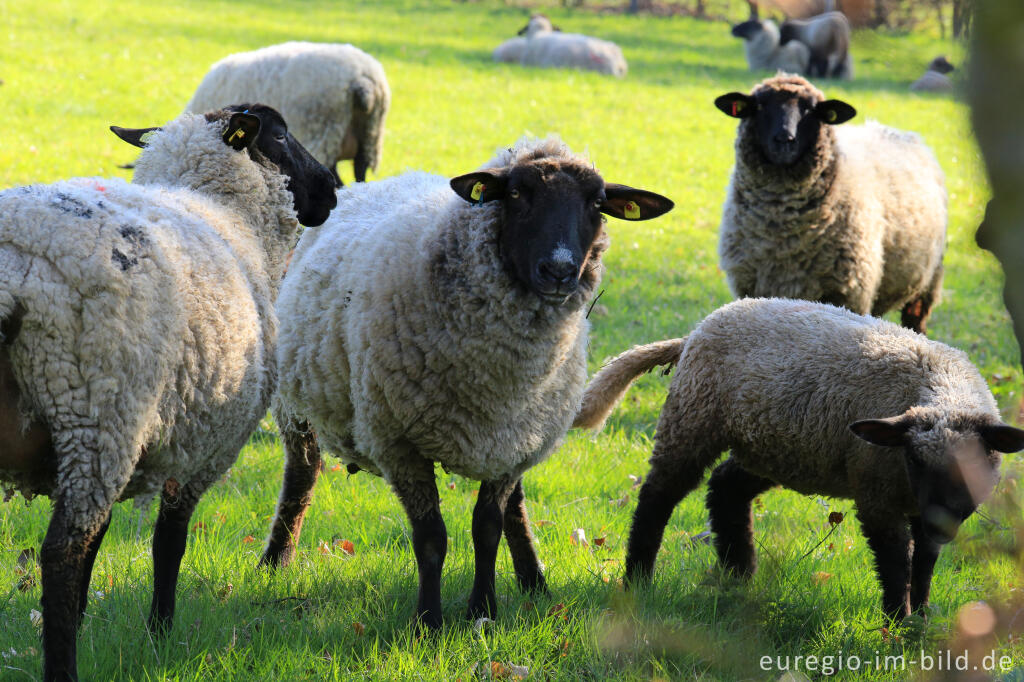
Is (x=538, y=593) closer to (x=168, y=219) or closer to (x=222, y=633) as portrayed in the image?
(x=222, y=633)

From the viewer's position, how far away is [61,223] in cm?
293

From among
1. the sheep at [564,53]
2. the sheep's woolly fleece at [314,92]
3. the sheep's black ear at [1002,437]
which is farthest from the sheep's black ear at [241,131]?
the sheep at [564,53]

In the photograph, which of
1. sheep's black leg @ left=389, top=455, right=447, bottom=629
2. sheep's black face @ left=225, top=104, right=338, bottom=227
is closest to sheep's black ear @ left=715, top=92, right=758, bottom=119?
sheep's black face @ left=225, top=104, right=338, bottom=227

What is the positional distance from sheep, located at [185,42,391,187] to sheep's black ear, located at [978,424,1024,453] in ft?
23.4

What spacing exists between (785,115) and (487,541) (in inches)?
155

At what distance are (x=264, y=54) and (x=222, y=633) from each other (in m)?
8.09

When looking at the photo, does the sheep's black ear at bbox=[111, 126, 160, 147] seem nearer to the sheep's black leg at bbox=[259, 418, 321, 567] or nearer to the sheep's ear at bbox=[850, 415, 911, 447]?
the sheep's black leg at bbox=[259, 418, 321, 567]

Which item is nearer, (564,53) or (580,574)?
(580,574)

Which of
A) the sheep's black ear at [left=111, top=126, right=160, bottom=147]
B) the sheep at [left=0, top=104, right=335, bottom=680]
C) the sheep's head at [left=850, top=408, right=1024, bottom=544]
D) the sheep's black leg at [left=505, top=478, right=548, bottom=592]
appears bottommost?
the sheep's black leg at [left=505, top=478, right=548, bottom=592]

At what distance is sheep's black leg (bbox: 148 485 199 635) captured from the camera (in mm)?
3531

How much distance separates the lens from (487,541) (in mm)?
4000

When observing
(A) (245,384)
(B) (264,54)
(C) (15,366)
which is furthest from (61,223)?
(B) (264,54)

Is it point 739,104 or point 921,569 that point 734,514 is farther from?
point 739,104

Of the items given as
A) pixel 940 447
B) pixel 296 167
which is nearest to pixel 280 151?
pixel 296 167
